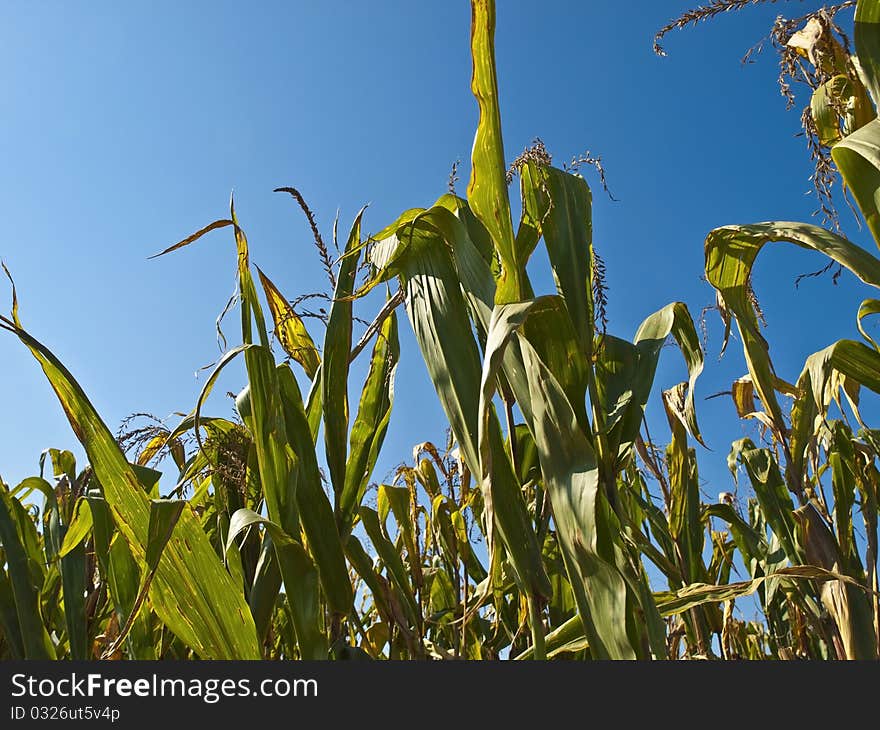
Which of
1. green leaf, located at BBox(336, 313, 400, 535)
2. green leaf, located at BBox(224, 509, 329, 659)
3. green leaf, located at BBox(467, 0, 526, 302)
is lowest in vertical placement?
green leaf, located at BBox(224, 509, 329, 659)

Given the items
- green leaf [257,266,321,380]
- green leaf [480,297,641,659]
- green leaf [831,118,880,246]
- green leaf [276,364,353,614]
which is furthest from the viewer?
green leaf [257,266,321,380]

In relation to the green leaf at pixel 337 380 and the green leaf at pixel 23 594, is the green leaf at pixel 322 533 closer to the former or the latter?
the green leaf at pixel 337 380

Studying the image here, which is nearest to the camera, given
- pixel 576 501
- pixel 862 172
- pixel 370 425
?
pixel 576 501

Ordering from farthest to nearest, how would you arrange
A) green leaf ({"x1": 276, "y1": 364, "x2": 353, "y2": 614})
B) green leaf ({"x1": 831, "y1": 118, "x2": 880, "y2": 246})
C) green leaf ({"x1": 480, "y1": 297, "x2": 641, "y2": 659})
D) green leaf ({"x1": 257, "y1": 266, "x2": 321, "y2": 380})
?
green leaf ({"x1": 257, "y1": 266, "x2": 321, "y2": 380})
green leaf ({"x1": 276, "y1": 364, "x2": 353, "y2": 614})
green leaf ({"x1": 831, "y1": 118, "x2": 880, "y2": 246})
green leaf ({"x1": 480, "y1": 297, "x2": 641, "y2": 659})

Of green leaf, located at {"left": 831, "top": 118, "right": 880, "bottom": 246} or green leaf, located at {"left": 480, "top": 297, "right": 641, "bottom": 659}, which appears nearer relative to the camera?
green leaf, located at {"left": 480, "top": 297, "right": 641, "bottom": 659}

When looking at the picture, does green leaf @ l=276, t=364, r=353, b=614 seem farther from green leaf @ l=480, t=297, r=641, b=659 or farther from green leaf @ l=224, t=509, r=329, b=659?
green leaf @ l=480, t=297, r=641, b=659

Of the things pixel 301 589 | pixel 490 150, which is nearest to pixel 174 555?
pixel 301 589

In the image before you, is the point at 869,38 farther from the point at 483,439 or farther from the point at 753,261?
the point at 483,439

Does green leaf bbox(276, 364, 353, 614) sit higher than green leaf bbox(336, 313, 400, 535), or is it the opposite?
green leaf bbox(336, 313, 400, 535)

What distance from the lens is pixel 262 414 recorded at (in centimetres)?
86

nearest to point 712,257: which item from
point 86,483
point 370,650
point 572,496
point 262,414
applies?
point 572,496

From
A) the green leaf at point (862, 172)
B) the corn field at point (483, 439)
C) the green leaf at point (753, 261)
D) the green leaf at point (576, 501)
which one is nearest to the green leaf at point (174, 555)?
the corn field at point (483, 439)

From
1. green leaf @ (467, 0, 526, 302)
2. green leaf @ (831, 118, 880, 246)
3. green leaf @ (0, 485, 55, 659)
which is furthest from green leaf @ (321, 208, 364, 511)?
green leaf @ (831, 118, 880, 246)

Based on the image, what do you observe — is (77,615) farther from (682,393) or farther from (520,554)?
(682,393)
